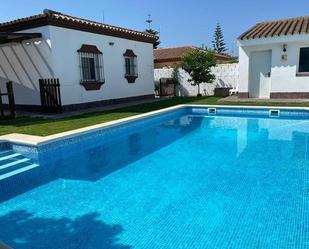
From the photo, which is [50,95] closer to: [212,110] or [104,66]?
[104,66]

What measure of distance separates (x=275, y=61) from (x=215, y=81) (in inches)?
226

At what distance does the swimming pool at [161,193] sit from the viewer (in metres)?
3.45

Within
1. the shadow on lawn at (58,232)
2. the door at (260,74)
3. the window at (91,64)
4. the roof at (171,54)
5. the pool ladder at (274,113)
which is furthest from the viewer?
the roof at (171,54)

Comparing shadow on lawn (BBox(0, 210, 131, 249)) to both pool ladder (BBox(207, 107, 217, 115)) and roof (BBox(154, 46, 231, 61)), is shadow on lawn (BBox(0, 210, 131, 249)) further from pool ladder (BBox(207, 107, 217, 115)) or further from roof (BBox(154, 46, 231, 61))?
roof (BBox(154, 46, 231, 61))

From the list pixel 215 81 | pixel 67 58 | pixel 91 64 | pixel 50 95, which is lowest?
pixel 50 95

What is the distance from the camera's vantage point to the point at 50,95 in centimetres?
1249

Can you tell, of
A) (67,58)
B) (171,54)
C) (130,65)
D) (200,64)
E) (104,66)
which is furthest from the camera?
(171,54)

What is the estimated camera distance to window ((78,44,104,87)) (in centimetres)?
1370

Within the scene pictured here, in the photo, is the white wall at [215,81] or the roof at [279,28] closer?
the roof at [279,28]

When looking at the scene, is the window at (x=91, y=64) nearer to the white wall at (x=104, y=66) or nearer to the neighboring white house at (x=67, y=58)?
the neighboring white house at (x=67, y=58)

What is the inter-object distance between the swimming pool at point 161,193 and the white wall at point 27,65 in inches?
222

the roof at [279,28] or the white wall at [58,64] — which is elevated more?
the roof at [279,28]

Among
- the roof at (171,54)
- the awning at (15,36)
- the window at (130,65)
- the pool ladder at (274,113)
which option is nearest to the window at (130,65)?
the window at (130,65)

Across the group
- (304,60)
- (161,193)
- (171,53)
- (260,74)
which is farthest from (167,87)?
(161,193)
